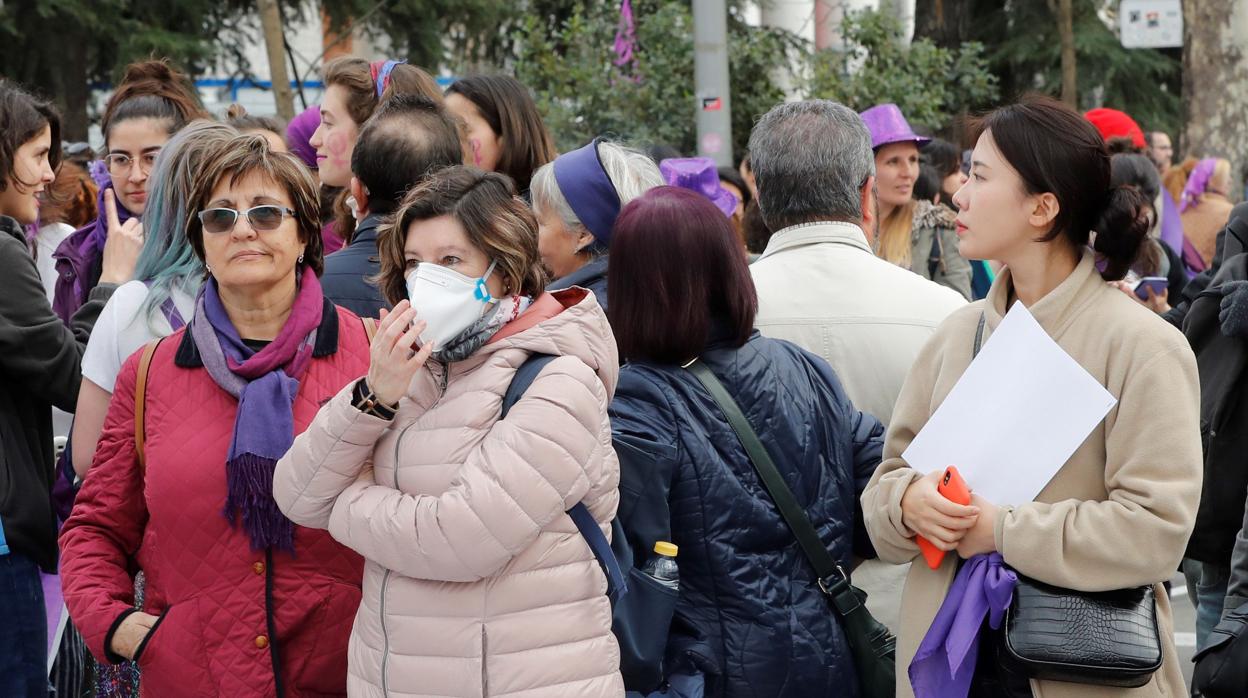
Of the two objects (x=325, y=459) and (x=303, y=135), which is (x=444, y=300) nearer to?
(x=325, y=459)

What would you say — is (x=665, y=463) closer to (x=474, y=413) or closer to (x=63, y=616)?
(x=474, y=413)

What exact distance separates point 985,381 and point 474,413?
1.03m

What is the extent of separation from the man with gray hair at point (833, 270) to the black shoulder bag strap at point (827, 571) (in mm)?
512

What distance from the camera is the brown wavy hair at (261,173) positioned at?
3430 mm

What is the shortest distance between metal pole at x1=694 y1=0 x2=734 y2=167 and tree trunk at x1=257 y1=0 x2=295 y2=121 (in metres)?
2.86

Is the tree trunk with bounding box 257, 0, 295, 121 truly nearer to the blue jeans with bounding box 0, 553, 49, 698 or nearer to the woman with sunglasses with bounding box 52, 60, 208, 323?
the woman with sunglasses with bounding box 52, 60, 208, 323

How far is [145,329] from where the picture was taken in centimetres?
370

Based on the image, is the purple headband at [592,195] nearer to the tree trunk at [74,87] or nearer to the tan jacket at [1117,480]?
the tan jacket at [1117,480]

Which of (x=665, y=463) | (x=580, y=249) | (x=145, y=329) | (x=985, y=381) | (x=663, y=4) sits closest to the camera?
(x=985, y=381)

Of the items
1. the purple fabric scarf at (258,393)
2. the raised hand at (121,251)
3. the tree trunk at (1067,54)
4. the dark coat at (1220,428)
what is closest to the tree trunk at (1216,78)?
the tree trunk at (1067,54)

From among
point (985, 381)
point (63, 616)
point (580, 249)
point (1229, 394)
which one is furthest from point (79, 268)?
point (1229, 394)

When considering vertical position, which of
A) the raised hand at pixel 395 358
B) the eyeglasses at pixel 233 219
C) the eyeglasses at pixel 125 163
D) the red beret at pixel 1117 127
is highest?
the eyeglasses at pixel 233 219

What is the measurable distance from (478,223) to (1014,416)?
1.16 meters

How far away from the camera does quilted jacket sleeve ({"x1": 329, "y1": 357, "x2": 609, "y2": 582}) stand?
2736 millimetres
